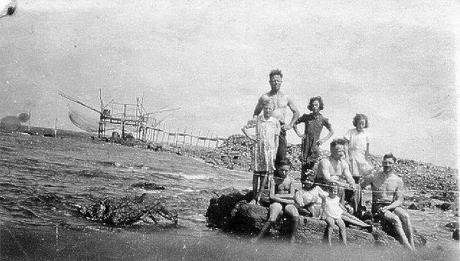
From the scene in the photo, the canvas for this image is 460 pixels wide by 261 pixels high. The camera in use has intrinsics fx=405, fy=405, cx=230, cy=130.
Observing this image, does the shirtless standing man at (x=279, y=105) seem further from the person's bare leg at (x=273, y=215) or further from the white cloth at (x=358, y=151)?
the white cloth at (x=358, y=151)

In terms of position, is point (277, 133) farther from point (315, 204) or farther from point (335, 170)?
point (315, 204)

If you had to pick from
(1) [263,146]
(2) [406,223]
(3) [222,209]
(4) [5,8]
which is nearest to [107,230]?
(3) [222,209]

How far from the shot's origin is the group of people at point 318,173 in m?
4.62

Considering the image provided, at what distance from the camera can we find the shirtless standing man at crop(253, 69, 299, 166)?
496 cm

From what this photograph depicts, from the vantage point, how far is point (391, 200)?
15.6ft

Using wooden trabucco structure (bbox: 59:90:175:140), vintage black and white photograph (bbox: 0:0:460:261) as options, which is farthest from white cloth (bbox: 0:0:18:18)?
wooden trabucco structure (bbox: 59:90:175:140)

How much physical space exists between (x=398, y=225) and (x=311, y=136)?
1466 mm

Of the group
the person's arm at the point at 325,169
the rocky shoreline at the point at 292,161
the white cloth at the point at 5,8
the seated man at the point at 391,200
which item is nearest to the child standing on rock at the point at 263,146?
the person's arm at the point at 325,169

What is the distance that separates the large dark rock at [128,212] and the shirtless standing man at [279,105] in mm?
1801

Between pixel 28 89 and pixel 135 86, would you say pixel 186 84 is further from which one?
pixel 28 89

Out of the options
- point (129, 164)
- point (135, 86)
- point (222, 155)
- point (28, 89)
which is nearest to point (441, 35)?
point (135, 86)

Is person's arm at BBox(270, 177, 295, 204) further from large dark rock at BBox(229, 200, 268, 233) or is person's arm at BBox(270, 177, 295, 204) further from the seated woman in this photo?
large dark rock at BBox(229, 200, 268, 233)

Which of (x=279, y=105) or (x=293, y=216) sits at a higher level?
(x=279, y=105)

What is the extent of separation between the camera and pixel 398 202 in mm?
4695
